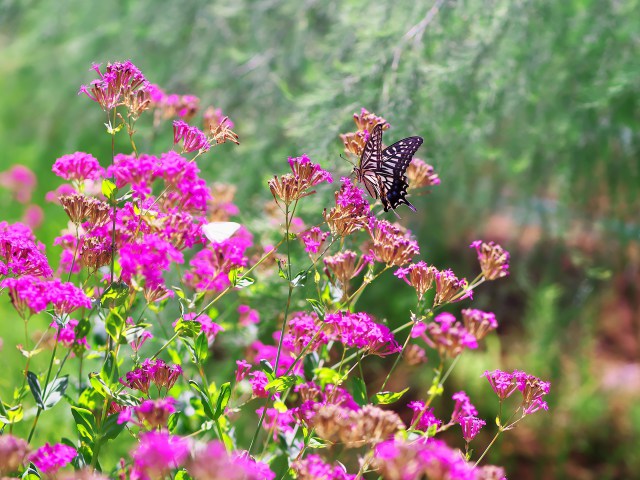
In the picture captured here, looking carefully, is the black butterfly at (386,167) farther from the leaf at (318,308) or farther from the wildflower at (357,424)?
the wildflower at (357,424)

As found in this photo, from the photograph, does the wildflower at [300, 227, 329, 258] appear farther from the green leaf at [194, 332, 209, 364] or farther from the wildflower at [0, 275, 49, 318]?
the wildflower at [0, 275, 49, 318]

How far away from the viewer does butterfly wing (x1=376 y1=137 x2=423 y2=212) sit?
66.5 inches

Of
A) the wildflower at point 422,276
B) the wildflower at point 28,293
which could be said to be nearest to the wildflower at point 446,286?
the wildflower at point 422,276

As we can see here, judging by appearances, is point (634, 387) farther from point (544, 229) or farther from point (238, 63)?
point (238, 63)

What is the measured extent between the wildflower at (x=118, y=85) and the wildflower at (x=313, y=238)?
0.43 meters

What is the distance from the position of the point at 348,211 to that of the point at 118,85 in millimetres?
506

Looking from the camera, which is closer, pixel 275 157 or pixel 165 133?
pixel 275 157

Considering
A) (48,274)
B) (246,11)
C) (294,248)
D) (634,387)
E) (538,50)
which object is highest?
(246,11)

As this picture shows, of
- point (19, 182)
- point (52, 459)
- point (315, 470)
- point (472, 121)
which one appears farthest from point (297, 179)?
point (19, 182)

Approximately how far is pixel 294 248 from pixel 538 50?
1.35 metres

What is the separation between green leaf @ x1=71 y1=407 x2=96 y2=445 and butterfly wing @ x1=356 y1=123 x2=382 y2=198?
2.53ft

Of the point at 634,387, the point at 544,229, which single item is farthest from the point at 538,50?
the point at 634,387

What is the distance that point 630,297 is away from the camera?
17.3 feet

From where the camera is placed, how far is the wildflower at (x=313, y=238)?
150 centimetres
